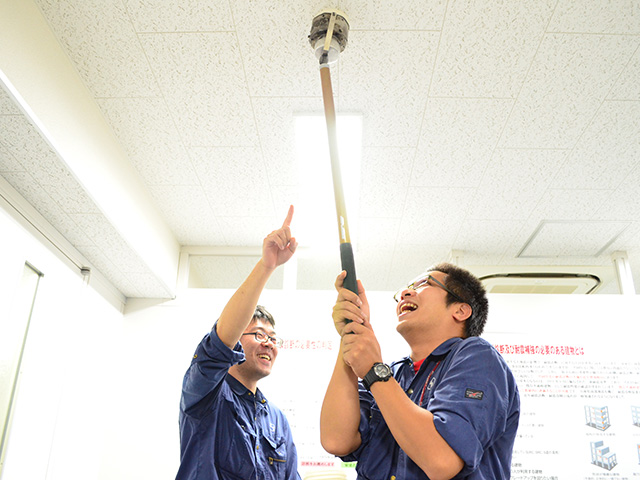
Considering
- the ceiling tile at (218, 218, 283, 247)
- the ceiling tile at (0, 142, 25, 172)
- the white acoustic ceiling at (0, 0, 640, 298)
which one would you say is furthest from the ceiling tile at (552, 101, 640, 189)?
the ceiling tile at (0, 142, 25, 172)

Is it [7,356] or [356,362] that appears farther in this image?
[7,356]

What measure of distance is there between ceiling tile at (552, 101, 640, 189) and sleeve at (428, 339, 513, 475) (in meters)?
1.75

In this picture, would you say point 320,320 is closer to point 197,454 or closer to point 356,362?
point 197,454

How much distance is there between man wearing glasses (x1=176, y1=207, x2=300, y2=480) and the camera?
5.09 ft

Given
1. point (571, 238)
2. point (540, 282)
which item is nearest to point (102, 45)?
point (571, 238)

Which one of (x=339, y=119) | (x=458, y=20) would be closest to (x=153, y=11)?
(x=339, y=119)

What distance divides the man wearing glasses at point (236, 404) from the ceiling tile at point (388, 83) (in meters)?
0.90

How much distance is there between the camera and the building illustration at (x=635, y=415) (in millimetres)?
3357

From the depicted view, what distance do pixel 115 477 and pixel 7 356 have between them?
1.23m

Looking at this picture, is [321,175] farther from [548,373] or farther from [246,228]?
[548,373]

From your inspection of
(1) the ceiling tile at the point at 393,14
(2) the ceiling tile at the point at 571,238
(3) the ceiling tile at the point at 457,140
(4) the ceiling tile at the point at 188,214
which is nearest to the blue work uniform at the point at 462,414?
(1) the ceiling tile at the point at 393,14

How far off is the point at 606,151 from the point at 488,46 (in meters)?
1.04

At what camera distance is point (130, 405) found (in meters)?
3.44

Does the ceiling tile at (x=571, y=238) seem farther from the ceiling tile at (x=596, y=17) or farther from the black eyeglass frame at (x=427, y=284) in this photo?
the black eyeglass frame at (x=427, y=284)
